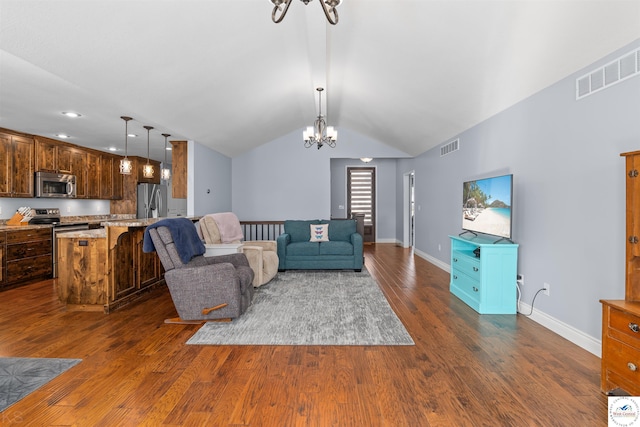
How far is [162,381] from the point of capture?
218cm

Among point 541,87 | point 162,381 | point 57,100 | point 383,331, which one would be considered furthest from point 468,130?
point 57,100

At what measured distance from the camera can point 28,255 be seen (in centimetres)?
477

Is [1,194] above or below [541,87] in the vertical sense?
below

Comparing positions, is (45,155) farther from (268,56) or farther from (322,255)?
(322,255)

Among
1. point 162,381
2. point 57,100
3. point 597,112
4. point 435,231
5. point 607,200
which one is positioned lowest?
point 162,381

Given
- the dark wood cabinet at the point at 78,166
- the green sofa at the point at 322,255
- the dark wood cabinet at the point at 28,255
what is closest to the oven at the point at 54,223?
the dark wood cabinet at the point at 28,255

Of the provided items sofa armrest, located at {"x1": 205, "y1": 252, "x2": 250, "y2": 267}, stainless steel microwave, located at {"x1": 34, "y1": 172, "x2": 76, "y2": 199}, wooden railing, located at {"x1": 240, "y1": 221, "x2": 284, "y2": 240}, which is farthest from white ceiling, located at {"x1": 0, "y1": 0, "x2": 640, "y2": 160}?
wooden railing, located at {"x1": 240, "y1": 221, "x2": 284, "y2": 240}

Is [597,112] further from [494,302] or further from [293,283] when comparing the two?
[293,283]

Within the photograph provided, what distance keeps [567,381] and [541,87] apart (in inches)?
101

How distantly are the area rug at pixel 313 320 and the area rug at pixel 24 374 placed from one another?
91cm

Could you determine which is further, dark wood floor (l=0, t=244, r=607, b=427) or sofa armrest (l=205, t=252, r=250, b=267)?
sofa armrest (l=205, t=252, r=250, b=267)

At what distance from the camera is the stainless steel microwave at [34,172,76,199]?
16.7 feet

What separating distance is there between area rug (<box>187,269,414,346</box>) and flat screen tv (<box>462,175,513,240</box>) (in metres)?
1.48

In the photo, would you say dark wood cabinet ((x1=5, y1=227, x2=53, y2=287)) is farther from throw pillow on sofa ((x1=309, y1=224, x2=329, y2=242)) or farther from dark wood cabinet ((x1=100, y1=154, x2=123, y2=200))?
throw pillow on sofa ((x1=309, y1=224, x2=329, y2=242))
